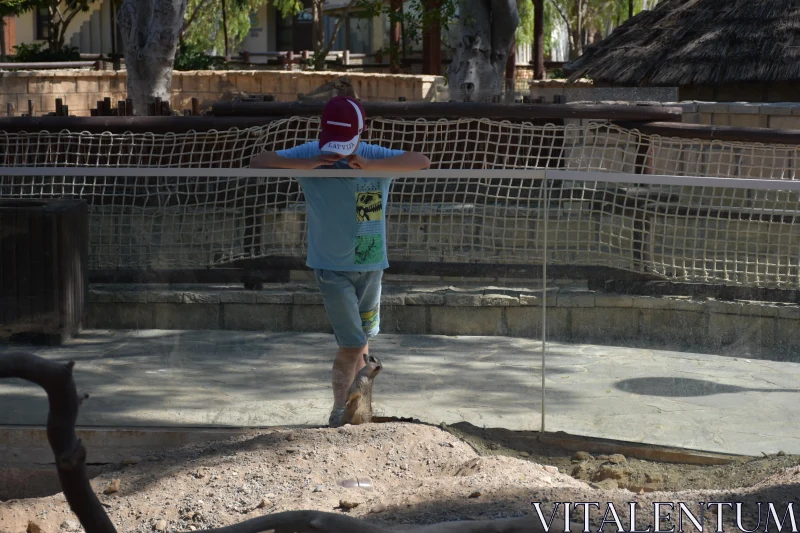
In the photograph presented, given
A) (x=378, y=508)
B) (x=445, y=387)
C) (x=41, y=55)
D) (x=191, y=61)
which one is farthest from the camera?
(x=41, y=55)

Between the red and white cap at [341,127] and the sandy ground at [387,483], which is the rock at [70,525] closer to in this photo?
the sandy ground at [387,483]

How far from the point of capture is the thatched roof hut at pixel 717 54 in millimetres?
14641

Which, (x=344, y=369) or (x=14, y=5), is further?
(x=14, y=5)

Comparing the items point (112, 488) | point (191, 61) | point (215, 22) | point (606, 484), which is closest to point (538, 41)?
point (191, 61)

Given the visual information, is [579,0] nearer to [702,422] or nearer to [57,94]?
[57,94]

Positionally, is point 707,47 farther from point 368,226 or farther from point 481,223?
point 368,226

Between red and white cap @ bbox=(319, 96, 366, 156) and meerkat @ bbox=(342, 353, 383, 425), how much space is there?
107 cm

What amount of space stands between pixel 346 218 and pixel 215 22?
37.5 m

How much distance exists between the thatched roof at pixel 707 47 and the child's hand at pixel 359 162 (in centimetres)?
1130

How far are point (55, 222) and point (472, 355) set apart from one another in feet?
9.14

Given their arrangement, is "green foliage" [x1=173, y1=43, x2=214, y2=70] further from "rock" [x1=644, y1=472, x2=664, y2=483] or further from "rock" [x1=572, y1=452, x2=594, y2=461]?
"rock" [x1=644, y1=472, x2=664, y2=483]

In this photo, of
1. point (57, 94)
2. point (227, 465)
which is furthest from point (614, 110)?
point (57, 94)

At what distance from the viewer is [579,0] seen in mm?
40062

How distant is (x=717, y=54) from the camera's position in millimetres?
15008
